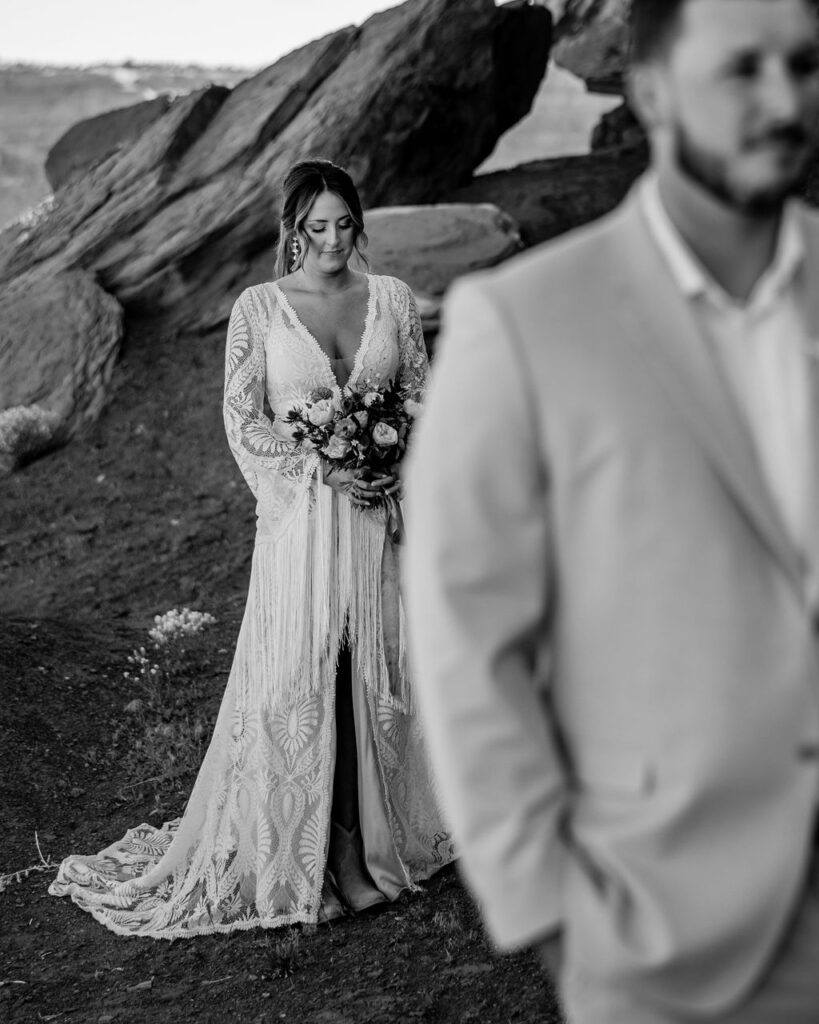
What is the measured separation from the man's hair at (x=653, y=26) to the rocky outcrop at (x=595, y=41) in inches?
817

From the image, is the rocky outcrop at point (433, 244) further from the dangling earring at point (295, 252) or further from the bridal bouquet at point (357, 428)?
the bridal bouquet at point (357, 428)

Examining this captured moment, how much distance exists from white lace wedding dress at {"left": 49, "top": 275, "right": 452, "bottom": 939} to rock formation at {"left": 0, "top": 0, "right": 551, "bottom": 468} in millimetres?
8256

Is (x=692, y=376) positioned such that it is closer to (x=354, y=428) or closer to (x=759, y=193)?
(x=759, y=193)

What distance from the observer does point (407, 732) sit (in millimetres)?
5746

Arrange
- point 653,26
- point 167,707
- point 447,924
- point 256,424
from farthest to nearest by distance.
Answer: point 167,707
point 256,424
point 447,924
point 653,26

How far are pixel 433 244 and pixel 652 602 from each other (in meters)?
12.1

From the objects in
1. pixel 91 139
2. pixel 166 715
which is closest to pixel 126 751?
pixel 166 715

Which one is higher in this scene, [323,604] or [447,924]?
[323,604]

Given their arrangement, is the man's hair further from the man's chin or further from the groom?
the man's chin

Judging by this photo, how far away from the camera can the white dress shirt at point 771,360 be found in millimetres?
1815

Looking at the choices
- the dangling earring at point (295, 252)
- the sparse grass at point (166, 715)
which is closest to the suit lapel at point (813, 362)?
the dangling earring at point (295, 252)

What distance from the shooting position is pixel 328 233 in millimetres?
5488

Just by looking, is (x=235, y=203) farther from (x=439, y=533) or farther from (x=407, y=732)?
(x=439, y=533)

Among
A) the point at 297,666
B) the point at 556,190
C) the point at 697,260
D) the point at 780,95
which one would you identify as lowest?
the point at 556,190
